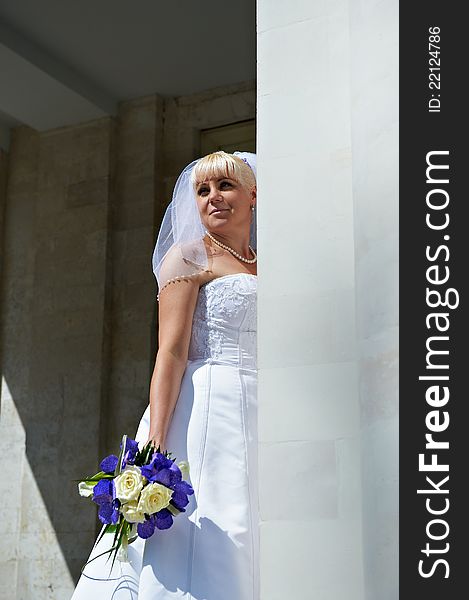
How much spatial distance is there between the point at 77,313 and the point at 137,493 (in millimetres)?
4554

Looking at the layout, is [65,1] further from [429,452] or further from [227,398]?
[429,452]

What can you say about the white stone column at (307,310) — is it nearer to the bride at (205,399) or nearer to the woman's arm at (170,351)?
the bride at (205,399)

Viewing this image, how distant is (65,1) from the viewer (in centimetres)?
686

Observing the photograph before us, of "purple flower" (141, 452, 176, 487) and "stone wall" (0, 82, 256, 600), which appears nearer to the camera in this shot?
"purple flower" (141, 452, 176, 487)

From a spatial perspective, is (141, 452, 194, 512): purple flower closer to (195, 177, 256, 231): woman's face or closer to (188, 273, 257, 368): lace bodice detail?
(188, 273, 257, 368): lace bodice detail

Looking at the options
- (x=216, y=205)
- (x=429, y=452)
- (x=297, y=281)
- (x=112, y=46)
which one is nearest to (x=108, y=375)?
(x=112, y=46)

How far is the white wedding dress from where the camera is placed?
3256 millimetres

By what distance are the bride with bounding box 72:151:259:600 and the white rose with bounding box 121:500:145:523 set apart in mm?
147

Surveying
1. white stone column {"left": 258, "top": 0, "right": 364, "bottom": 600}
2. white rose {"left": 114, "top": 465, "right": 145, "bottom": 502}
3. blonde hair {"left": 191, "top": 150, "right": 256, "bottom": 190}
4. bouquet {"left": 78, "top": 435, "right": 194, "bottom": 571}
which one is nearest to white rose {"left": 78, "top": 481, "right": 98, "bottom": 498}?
bouquet {"left": 78, "top": 435, "right": 194, "bottom": 571}

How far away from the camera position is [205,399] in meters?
3.58

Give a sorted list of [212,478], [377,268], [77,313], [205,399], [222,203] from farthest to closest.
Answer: [77,313], [222,203], [205,399], [212,478], [377,268]

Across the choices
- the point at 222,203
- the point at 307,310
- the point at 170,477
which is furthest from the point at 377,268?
the point at 222,203

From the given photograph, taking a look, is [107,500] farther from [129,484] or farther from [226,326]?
[226,326]

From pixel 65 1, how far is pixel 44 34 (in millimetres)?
394
